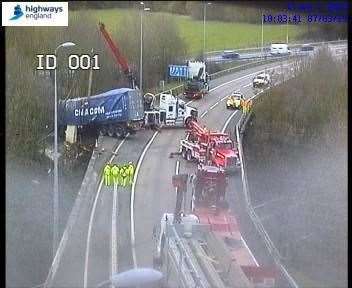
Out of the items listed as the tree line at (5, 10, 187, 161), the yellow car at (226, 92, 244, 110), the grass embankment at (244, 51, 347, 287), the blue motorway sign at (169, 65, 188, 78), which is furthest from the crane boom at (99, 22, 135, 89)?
the grass embankment at (244, 51, 347, 287)

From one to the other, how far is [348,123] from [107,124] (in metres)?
0.93

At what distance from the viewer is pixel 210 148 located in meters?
3.18

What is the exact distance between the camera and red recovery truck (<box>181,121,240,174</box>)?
317 centimetres

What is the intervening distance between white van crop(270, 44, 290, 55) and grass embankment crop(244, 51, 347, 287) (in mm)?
99

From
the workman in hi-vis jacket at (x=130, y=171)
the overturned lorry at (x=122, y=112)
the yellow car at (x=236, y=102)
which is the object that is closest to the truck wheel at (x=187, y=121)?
the overturned lorry at (x=122, y=112)

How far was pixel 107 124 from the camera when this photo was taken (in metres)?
3.19

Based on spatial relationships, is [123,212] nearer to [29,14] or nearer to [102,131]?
[102,131]

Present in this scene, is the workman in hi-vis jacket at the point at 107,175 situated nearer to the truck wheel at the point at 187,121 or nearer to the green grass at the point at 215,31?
the truck wheel at the point at 187,121

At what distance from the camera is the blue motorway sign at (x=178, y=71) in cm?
319

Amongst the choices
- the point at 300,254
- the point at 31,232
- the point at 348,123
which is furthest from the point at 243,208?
the point at 31,232

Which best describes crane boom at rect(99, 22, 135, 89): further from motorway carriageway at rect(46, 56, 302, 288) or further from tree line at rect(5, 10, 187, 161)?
motorway carriageway at rect(46, 56, 302, 288)

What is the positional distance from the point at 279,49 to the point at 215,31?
0.27m

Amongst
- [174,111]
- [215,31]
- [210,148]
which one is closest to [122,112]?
[174,111]

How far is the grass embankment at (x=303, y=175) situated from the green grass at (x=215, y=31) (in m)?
0.18
